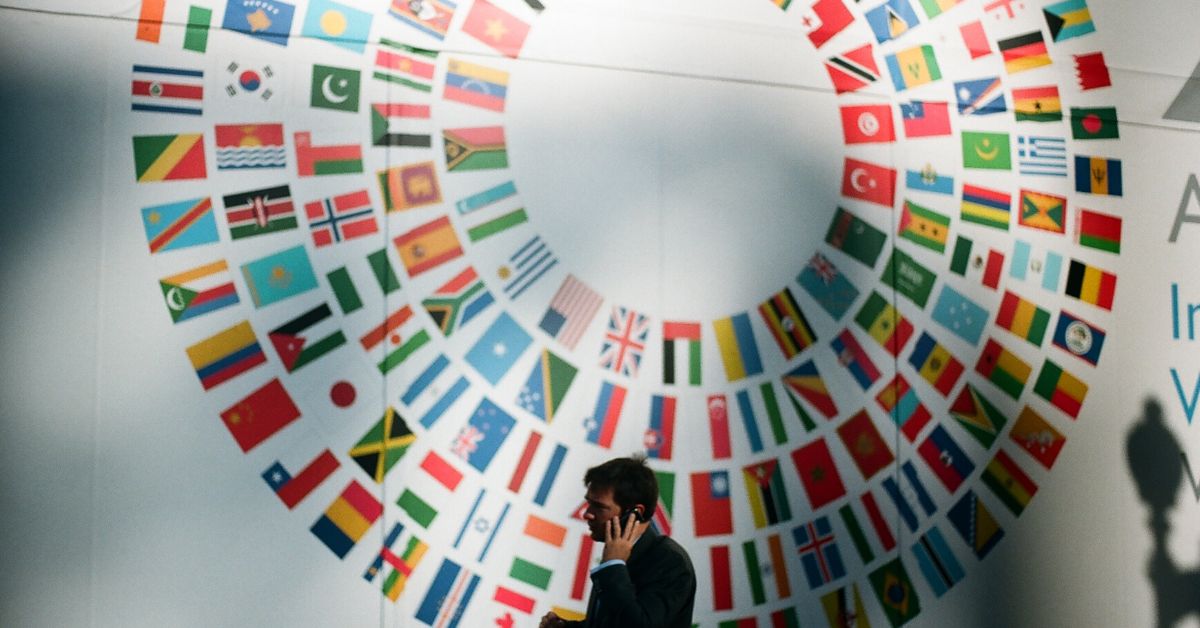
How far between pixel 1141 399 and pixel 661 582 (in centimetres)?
246

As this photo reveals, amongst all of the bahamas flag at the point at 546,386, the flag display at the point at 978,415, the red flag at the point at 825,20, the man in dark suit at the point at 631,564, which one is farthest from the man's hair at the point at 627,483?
the red flag at the point at 825,20

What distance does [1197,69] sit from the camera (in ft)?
14.7

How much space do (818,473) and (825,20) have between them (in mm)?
1488

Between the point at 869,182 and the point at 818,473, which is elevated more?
the point at 869,182

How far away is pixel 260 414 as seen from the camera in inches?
130

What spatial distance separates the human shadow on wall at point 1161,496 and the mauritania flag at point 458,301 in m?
2.37

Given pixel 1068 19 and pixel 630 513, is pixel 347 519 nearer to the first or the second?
pixel 630 513

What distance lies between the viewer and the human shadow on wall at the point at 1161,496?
165 inches

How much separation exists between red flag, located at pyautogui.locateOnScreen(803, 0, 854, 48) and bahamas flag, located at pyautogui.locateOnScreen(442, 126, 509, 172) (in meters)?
1.12

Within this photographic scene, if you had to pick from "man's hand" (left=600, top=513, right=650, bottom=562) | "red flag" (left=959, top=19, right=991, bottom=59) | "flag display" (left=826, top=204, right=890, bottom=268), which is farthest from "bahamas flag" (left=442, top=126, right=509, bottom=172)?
"red flag" (left=959, top=19, right=991, bottom=59)

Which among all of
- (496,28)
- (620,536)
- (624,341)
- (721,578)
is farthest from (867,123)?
(620,536)

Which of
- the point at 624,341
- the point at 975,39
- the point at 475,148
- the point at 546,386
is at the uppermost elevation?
the point at 975,39

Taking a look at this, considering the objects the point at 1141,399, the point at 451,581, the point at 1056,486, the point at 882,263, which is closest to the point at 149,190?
the point at 451,581

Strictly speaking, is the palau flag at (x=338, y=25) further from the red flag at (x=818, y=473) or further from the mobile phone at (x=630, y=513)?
the red flag at (x=818, y=473)
